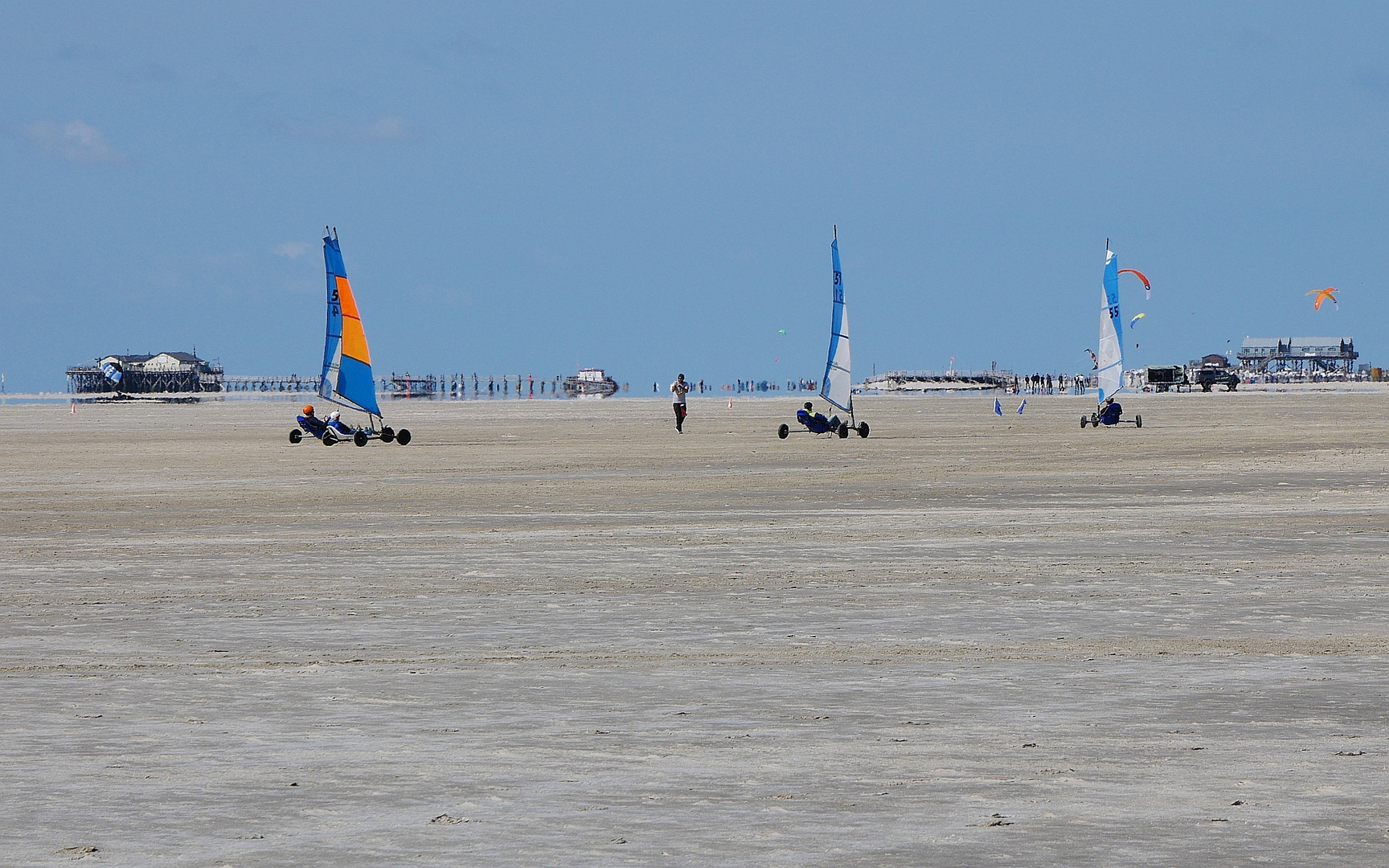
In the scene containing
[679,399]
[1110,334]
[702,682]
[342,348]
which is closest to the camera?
[702,682]

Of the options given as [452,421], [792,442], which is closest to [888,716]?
[792,442]

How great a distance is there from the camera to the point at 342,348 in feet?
128

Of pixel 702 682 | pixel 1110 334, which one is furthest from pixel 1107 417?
pixel 702 682

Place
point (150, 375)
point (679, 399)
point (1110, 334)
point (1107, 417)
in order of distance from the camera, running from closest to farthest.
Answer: point (679, 399)
point (1107, 417)
point (1110, 334)
point (150, 375)

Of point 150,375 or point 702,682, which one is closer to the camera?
point 702,682

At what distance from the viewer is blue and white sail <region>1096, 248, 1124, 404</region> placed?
48.1 meters

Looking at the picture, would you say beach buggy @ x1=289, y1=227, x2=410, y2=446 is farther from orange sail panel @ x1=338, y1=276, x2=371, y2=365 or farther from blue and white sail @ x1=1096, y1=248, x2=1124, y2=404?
blue and white sail @ x1=1096, y1=248, x2=1124, y2=404

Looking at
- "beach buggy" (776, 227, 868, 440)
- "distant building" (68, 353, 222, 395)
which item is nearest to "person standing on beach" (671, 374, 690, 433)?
"beach buggy" (776, 227, 868, 440)

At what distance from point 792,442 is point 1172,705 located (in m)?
28.1

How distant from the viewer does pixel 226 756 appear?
258 inches

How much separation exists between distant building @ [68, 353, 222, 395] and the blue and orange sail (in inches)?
4621

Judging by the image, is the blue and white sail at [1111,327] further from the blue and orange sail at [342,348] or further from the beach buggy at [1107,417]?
the blue and orange sail at [342,348]

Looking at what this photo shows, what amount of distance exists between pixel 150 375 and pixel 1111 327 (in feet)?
424

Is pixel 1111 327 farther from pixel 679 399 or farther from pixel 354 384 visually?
pixel 354 384
